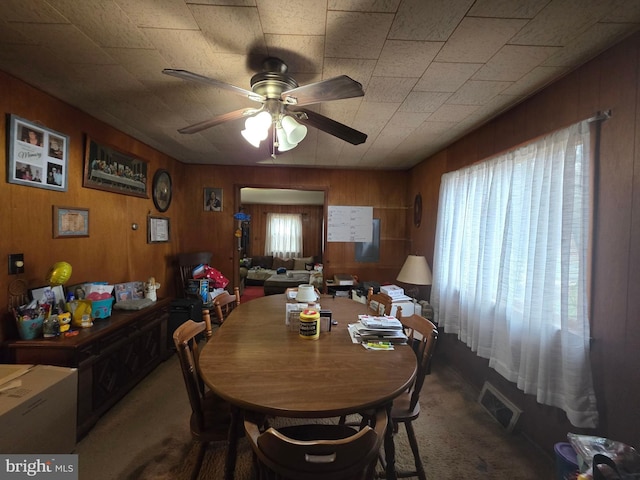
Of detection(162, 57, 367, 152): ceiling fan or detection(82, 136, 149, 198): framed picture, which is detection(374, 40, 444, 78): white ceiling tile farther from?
detection(82, 136, 149, 198): framed picture

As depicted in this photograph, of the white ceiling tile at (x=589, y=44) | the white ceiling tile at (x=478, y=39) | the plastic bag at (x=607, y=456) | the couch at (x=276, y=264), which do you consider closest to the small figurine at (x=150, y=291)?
the white ceiling tile at (x=478, y=39)

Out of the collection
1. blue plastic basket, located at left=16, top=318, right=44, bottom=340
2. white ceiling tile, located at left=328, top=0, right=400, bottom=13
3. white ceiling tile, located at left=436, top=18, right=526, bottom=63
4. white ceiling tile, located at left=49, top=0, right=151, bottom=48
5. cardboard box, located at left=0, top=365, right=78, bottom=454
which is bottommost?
cardboard box, located at left=0, top=365, right=78, bottom=454

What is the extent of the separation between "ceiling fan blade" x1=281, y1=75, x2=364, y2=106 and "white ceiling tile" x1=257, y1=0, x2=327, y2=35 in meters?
0.24

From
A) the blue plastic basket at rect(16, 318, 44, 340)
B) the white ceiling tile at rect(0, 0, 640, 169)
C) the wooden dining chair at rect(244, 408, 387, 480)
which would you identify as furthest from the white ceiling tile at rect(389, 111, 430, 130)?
the blue plastic basket at rect(16, 318, 44, 340)

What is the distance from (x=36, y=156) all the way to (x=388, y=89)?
236 cm

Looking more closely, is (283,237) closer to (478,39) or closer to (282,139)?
(282,139)

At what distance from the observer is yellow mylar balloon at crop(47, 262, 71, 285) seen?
1807mm

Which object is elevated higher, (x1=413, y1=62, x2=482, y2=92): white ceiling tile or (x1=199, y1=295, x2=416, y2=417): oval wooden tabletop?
(x1=413, y1=62, x2=482, y2=92): white ceiling tile

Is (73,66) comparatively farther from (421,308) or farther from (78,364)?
(421,308)

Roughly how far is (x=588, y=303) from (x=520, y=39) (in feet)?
4.45

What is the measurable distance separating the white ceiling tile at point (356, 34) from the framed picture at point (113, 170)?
2.14m

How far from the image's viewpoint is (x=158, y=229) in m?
3.17

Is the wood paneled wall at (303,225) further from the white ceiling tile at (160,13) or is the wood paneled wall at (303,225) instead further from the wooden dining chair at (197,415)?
the white ceiling tile at (160,13)

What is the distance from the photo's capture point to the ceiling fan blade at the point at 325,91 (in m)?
1.18
